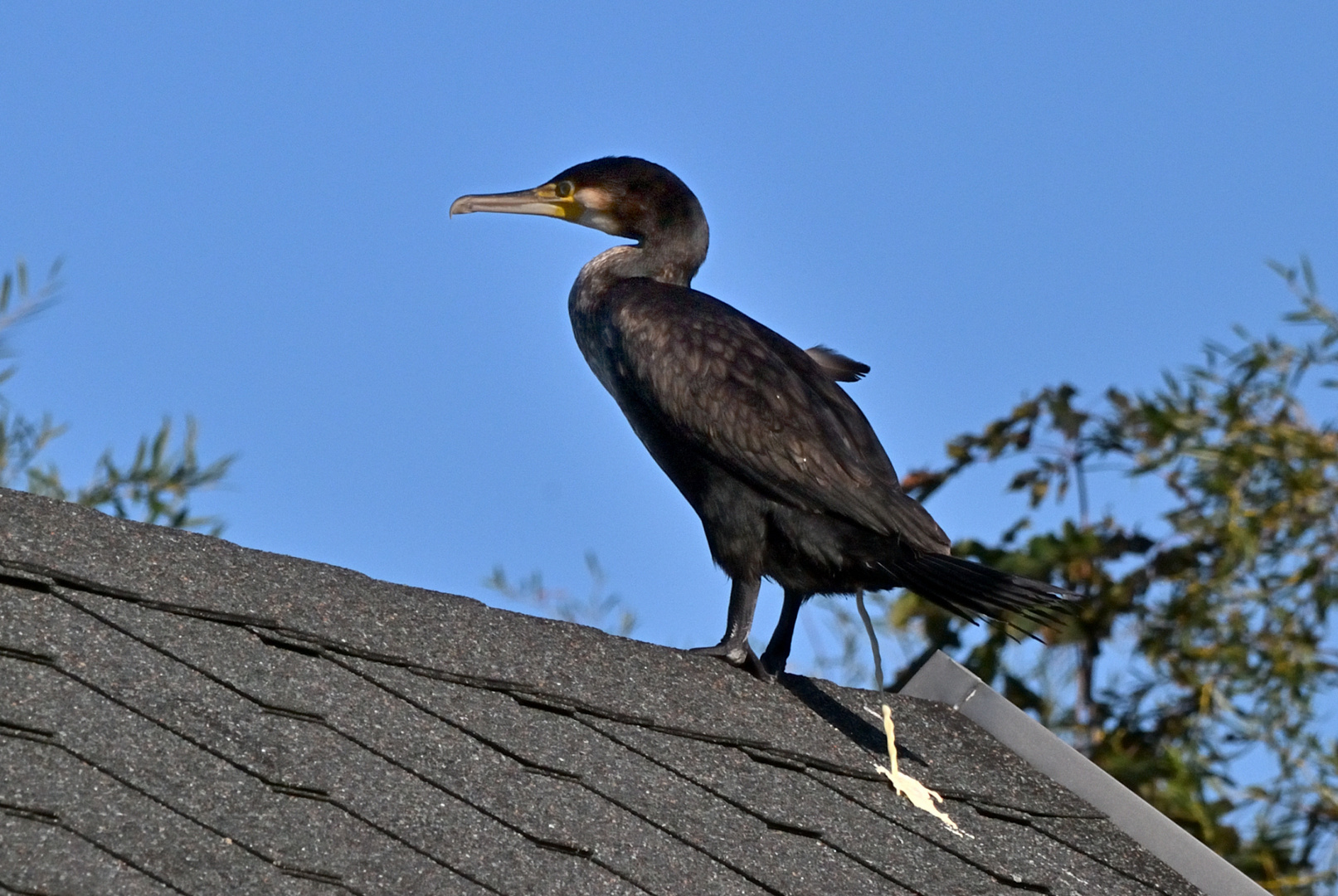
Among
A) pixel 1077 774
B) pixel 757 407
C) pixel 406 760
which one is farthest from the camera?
pixel 757 407

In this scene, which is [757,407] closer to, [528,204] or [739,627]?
[739,627]

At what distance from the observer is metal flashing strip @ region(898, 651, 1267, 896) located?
3.13m

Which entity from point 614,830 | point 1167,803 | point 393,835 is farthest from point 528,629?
point 1167,803

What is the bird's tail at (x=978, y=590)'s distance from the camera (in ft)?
11.7

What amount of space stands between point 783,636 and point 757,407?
511 mm

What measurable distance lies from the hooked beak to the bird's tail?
1.61 m

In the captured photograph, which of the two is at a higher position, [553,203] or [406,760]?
[553,203]

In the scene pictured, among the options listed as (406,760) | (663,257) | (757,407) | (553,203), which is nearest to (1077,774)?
(757,407)

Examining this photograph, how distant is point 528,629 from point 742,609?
2.90 feet

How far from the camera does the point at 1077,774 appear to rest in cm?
338

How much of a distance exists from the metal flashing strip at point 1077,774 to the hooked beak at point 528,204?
68.8 inches

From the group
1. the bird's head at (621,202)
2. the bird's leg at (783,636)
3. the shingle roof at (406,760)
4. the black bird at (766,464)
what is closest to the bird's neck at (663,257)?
the bird's head at (621,202)

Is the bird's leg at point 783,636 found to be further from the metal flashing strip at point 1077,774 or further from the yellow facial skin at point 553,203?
the yellow facial skin at point 553,203

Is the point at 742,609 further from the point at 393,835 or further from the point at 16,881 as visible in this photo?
the point at 16,881
